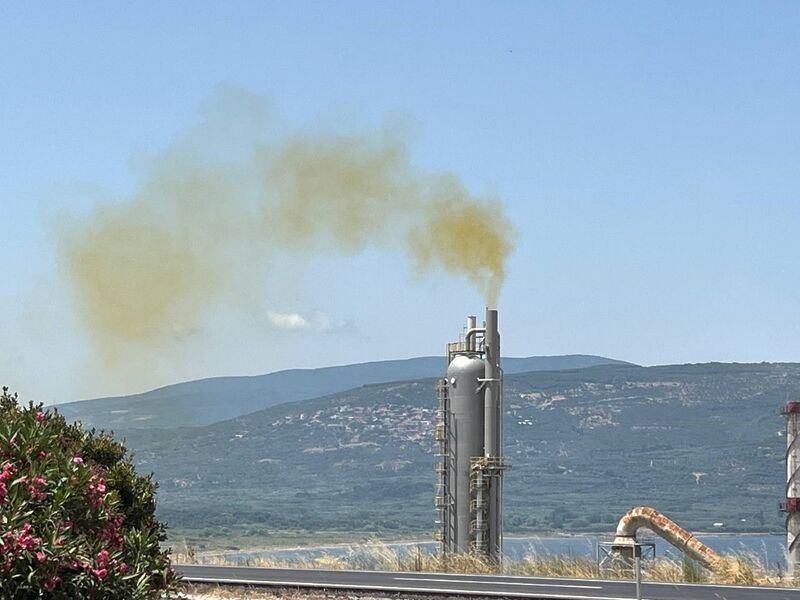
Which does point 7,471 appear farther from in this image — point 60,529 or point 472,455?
point 472,455

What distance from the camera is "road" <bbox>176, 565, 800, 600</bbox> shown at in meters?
31.9

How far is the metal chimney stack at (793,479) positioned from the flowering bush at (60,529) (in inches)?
1042

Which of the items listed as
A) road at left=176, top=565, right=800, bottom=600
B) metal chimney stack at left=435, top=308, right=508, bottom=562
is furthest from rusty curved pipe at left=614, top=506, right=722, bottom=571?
road at left=176, top=565, right=800, bottom=600

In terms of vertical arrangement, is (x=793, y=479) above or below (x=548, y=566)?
above

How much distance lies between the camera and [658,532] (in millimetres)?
47281

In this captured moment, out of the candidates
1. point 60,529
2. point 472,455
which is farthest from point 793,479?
point 60,529

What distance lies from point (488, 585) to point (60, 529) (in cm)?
1852

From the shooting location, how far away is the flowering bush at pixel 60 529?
18109 mm

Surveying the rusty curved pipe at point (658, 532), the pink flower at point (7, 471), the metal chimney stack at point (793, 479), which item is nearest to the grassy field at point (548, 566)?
the rusty curved pipe at point (658, 532)

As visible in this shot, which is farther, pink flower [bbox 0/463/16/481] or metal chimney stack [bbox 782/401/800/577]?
metal chimney stack [bbox 782/401/800/577]

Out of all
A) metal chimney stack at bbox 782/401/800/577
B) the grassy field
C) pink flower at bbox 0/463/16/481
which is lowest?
the grassy field

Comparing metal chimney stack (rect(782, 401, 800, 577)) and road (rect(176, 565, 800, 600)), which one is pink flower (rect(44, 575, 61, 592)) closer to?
road (rect(176, 565, 800, 600))

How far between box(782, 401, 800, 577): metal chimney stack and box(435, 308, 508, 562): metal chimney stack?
1009 cm

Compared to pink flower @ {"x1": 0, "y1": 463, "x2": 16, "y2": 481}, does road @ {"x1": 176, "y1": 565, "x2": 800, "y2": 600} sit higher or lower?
lower
